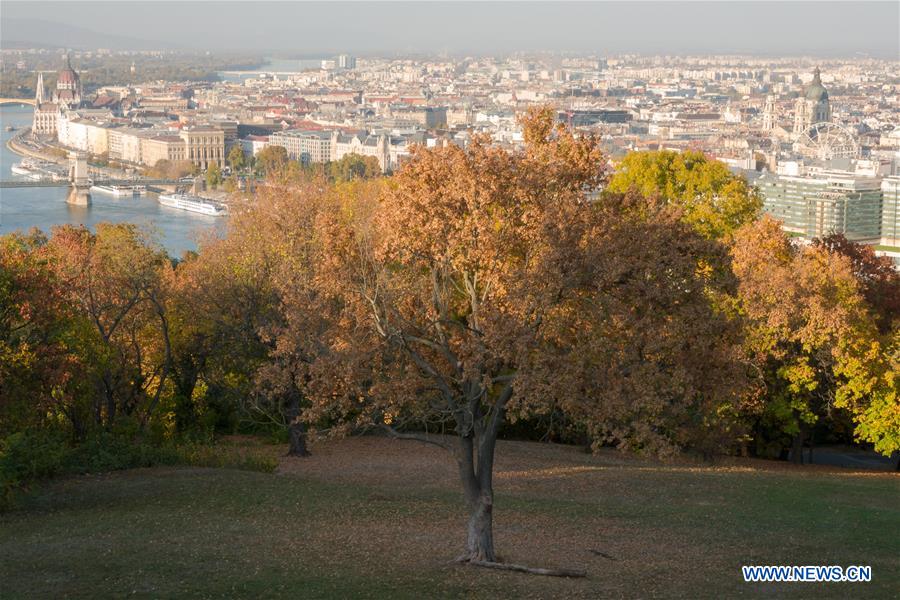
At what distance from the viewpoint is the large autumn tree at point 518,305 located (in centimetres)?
679

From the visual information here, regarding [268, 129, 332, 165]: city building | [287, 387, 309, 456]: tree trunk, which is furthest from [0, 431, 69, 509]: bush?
[268, 129, 332, 165]: city building

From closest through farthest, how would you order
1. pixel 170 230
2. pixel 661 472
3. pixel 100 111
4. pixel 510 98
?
pixel 661 472
pixel 170 230
pixel 100 111
pixel 510 98

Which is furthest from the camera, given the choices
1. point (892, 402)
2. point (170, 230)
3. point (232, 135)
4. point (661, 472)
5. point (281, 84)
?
point (281, 84)

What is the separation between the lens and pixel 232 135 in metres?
83.7

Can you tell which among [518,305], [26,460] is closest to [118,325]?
[26,460]

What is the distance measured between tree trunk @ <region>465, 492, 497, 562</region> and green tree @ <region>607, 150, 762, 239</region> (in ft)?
28.3

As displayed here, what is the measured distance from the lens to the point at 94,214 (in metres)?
50.6

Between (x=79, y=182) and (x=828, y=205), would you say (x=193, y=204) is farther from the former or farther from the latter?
(x=828, y=205)

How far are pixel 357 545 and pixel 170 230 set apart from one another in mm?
38132

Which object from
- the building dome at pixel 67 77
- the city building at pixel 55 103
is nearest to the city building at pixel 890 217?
the city building at pixel 55 103

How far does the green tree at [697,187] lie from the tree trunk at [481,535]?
864cm

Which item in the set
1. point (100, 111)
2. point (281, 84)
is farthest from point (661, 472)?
point (281, 84)

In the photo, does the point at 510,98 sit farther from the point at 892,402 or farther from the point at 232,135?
the point at 892,402

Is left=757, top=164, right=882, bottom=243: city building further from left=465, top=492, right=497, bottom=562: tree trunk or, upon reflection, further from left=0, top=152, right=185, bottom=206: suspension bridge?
left=465, top=492, right=497, bottom=562: tree trunk
